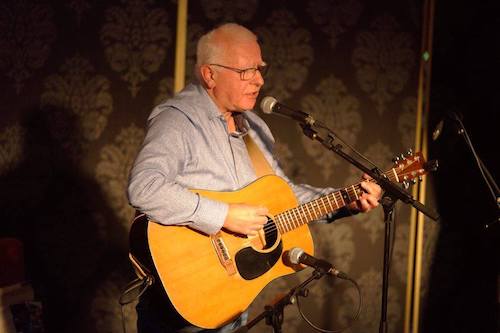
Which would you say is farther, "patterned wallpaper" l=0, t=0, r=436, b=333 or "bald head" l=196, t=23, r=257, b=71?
"patterned wallpaper" l=0, t=0, r=436, b=333

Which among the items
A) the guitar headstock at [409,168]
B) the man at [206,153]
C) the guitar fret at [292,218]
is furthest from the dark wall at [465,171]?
the guitar fret at [292,218]

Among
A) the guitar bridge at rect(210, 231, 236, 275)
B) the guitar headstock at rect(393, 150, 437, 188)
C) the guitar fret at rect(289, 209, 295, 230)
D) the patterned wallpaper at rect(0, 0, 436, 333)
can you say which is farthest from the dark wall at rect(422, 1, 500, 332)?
the guitar bridge at rect(210, 231, 236, 275)

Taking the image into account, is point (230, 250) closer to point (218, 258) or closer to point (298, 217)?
point (218, 258)

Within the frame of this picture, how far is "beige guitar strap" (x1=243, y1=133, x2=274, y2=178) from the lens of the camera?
7.78ft

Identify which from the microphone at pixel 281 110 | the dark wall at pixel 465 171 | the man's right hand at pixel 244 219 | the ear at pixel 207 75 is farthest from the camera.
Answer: the dark wall at pixel 465 171

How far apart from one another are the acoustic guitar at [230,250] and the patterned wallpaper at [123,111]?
1.05 meters

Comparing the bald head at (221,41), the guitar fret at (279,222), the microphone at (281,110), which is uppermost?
the bald head at (221,41)

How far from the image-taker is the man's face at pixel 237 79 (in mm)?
2186

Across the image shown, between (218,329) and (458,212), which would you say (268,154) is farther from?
(458,212)

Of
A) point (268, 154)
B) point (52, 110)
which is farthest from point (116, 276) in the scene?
point (268, 154)

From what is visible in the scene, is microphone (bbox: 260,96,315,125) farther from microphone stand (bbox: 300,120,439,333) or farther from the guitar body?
the guitar body

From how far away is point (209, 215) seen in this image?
1.92m

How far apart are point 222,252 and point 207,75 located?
2.59 feet

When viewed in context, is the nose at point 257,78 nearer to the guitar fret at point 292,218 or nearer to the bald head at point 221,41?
the bald head at point 221,41
